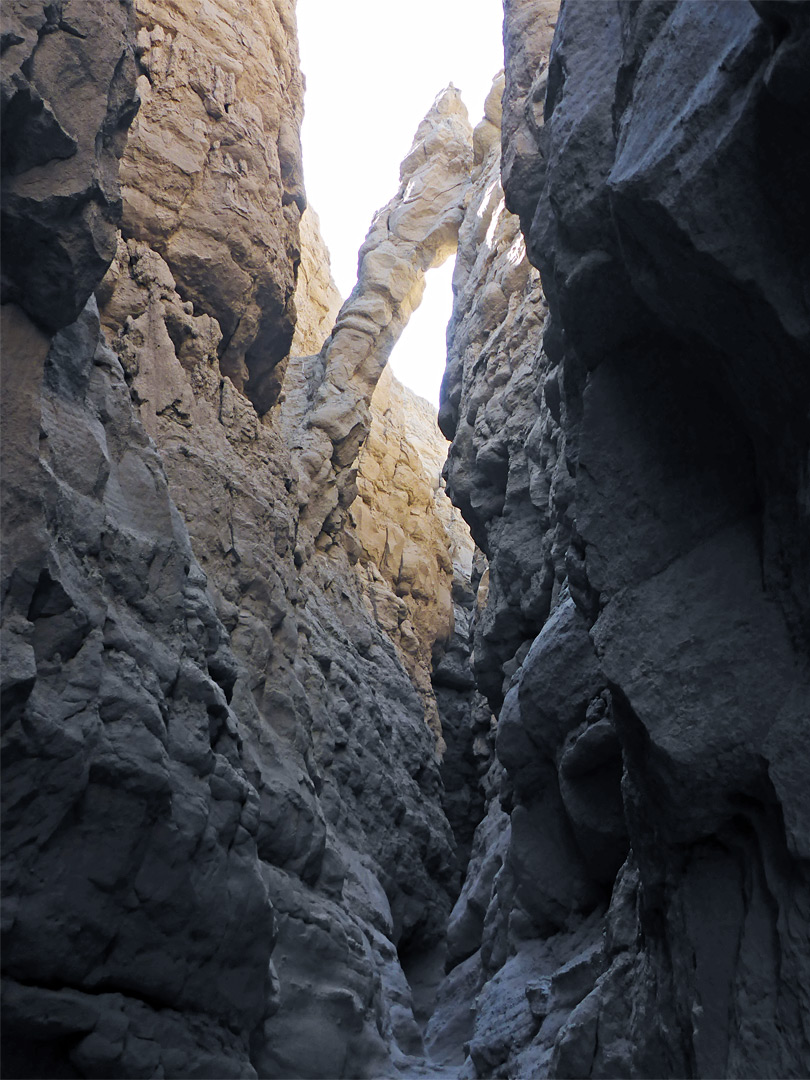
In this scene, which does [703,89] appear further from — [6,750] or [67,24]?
[6,750]

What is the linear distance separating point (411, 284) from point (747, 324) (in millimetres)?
20450

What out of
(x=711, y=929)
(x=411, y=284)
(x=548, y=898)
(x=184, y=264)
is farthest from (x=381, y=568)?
(x=711, y=929)

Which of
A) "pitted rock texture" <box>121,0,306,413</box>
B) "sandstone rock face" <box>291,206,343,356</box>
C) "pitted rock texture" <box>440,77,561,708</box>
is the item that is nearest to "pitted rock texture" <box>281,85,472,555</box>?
"pitted rock texture" <box>440,77,561,708</box>

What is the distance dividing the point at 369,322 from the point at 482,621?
34.8ft

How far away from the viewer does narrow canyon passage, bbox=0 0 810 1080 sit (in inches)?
205

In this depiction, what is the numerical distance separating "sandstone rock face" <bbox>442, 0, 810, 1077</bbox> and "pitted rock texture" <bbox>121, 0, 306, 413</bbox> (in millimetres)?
6337

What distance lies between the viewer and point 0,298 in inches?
261

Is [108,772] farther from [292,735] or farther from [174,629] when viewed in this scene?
[292,735]

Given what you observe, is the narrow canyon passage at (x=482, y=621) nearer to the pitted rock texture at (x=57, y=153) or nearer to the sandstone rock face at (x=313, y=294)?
the pitted rock texture at (x=57, y=153)

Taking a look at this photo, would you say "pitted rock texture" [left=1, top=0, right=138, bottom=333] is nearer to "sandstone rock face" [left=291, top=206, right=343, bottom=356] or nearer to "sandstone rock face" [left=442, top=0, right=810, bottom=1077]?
"sandstone rock face" [left=442, top=0, right=810, bottom=1077]

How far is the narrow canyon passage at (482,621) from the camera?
5.21 m

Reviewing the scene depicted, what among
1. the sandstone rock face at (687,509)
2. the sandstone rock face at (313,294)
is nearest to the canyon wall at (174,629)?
the sandstone rock face at (687,509)

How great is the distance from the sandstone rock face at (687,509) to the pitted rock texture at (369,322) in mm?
11105

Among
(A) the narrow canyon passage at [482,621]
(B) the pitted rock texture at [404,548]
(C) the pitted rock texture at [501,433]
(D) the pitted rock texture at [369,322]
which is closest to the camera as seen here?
(A) the narrow canyon passage at [482,621]
